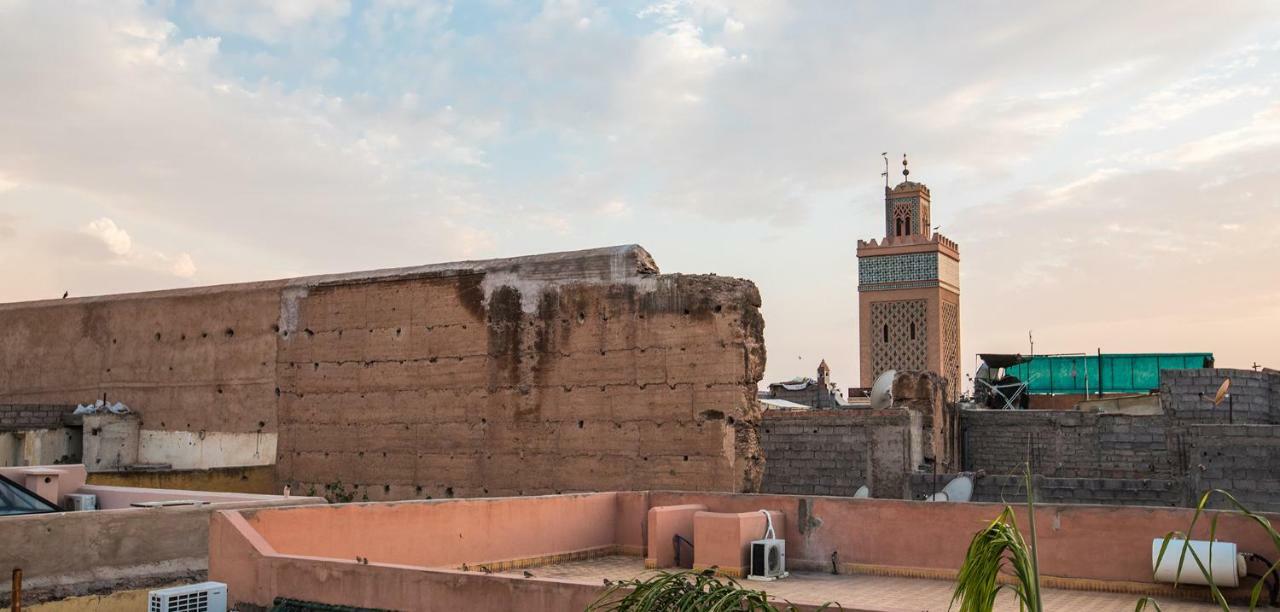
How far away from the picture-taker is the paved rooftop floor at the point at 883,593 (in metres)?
6.71

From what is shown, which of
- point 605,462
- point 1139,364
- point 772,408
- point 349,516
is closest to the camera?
point 349,516

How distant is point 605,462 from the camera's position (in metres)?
13.2

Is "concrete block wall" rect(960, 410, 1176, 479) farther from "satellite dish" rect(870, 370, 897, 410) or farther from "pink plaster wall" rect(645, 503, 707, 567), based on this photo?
"pink plaster wall" rect(645, 503, 707, 567)

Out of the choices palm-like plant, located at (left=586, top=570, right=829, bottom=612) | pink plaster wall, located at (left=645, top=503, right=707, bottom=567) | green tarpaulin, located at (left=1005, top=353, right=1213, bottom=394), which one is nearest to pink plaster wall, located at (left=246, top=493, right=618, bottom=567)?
pink plaster wall, located at (left=645, top=503, right=707, bottom=567)

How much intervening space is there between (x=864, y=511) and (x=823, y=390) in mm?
22555

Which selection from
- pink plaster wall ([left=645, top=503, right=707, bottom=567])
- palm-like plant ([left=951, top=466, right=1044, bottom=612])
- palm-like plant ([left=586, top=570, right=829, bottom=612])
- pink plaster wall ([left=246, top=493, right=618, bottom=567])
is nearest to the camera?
palm-like plant ([left=951, top=466, right=1044, bottom=612])

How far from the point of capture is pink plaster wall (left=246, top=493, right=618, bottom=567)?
7.51m

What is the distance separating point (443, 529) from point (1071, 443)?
16435mm

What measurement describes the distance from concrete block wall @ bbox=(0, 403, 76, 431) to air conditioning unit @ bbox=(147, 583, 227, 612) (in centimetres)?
1224

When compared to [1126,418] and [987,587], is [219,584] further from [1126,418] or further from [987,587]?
[1126,418]

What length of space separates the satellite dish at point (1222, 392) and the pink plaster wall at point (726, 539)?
13980 millimetres

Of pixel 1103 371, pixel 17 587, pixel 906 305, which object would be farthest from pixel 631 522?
pixel 906 305

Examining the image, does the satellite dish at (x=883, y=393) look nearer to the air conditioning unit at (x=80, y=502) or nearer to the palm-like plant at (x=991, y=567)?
the air conditioning unit at (x=80, y=502)

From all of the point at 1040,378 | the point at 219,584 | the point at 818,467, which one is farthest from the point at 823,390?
the point at 219,584
